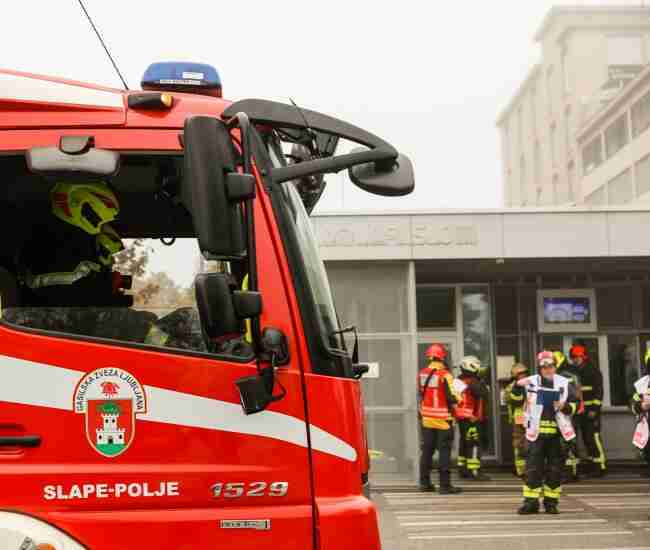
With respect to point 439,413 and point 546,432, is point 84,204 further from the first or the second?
point 439,413

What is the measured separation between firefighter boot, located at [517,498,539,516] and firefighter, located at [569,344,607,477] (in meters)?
4.30

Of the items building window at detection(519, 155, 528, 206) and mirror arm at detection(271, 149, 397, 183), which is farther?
building window at detection(519, 155, 528, 206)

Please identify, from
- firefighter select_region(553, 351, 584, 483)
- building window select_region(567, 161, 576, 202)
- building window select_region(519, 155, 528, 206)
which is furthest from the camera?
Result: building window select_region(519, 155, 528, 206)

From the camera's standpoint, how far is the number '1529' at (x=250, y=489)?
10.5 feet

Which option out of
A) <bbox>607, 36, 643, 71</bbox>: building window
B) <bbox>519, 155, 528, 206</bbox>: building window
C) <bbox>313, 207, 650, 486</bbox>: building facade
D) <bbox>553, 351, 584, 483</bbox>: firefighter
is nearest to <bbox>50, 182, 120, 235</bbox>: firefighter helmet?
<bbox>313, 207, 650, 486</bbox>: building facade

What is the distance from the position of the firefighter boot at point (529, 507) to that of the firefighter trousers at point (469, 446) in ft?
11.7

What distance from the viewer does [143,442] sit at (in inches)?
126

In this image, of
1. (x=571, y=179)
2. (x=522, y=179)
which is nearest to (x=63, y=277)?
(x=571, y=179)

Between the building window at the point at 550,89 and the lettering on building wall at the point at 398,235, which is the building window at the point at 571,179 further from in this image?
the lettering on building wall at the point at 398,235

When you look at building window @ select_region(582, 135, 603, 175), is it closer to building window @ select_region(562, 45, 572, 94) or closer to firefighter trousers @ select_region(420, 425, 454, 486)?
building window @ select_region(562, 45, 572, 94)

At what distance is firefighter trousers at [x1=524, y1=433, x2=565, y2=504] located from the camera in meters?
10.8

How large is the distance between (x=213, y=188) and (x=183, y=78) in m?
1.03

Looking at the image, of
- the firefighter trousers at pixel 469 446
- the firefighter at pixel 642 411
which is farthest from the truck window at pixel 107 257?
the firefighter trousers at pixel 469 446

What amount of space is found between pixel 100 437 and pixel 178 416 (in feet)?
0.84
